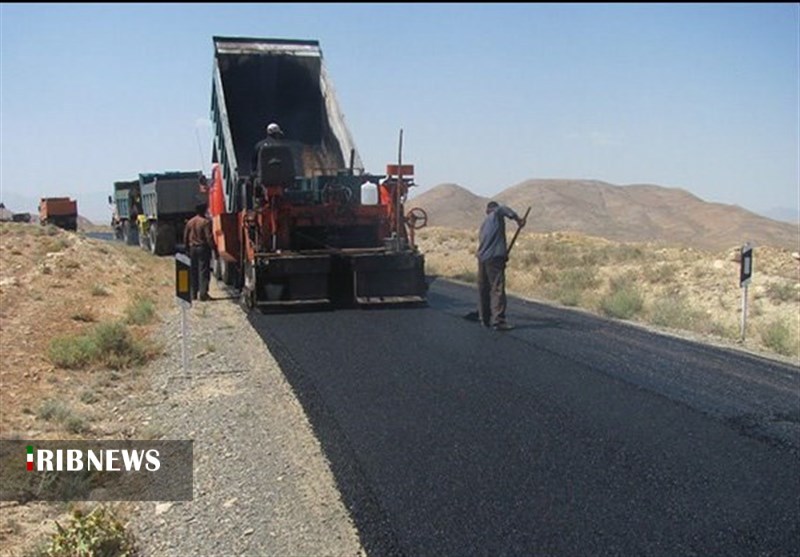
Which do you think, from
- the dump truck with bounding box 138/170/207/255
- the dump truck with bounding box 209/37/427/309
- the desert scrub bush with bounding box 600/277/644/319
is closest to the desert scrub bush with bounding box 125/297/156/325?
the dump truck with bounding box 209/37/427/309

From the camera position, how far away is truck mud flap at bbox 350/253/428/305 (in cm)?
1390

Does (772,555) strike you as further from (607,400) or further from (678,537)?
(607,400)

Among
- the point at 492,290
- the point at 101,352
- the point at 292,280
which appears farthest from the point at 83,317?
the point at 492,290

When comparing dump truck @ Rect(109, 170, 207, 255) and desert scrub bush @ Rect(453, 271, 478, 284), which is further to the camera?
dump truck @ Rect(109, 170, 207, 255)

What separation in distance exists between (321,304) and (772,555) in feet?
31.3

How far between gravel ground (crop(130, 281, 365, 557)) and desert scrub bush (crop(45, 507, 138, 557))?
19 centimetres

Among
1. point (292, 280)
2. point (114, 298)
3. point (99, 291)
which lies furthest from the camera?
point (99, 291)

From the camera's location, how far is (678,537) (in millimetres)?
5000

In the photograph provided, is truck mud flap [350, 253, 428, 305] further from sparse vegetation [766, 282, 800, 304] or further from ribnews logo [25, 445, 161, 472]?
sparse vegetation [766, 282, 800, 304]

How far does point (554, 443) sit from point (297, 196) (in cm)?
883

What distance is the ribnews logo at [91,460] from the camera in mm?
6805

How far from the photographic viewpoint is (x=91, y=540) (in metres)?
5.01

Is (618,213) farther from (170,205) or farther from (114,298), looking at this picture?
(114,298)

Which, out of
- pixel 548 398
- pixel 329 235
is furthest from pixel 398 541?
pixel 329 235
